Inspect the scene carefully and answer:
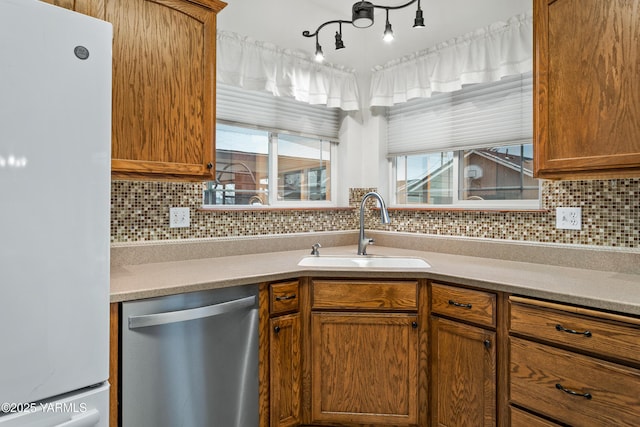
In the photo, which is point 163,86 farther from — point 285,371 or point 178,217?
point 285,371

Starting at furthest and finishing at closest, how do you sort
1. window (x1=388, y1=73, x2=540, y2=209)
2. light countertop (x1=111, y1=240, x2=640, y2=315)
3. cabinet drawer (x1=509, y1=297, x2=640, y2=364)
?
window (x1=388, y1=73, x2=540, y2=209) < light countertop (x1=111, y1=240, x2=640, y2=315) < cabinet drawer (x1=509, y1=297, x2=640, y2=364)

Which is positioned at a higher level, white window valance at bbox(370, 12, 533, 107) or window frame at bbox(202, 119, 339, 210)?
white window valance at bbox(370, 12, 533, 107)

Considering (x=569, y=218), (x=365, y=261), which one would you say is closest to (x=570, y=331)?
(x=569, y=218)

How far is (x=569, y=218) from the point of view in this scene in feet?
6.42

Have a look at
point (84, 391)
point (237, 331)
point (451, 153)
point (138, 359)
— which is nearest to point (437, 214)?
point (451, 153)

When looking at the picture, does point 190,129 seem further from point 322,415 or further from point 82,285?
point 322,415

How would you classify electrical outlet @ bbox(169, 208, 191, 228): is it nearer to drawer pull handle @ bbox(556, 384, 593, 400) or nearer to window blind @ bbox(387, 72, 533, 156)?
window blind @ bbox(387, 72, 533, 156)

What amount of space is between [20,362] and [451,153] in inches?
95.3

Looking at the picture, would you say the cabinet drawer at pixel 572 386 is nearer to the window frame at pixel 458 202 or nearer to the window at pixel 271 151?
the window frame at pixel 458 202

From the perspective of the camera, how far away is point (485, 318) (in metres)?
1.62

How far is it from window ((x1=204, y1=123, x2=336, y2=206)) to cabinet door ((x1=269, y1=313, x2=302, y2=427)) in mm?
A: 941

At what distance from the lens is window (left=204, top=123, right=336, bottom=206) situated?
2.40 m

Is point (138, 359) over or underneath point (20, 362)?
underneath

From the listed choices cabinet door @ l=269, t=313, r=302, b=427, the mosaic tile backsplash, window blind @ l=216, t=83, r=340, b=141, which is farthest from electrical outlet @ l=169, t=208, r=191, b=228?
cabinet door @ l=269, t=313, r=302, b=427
